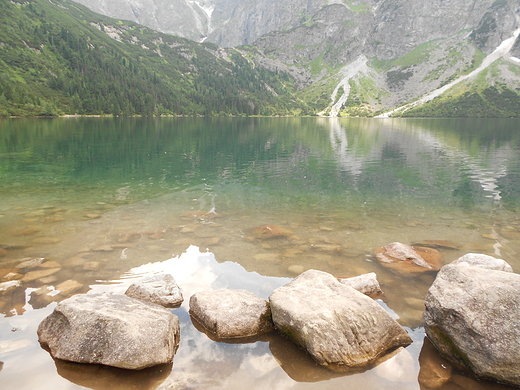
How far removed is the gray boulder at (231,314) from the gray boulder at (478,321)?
4.75 meters

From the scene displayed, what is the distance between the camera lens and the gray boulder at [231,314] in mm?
8875

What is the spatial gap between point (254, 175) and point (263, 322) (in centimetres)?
2583

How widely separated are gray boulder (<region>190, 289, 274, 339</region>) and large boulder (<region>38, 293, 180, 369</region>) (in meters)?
1.05

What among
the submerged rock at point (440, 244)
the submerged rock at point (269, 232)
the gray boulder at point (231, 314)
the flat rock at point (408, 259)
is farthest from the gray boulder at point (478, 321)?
the submerged rock at point (269, 232)

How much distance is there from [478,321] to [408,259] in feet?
21.0

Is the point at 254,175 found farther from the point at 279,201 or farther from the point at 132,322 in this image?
the point at 132,322

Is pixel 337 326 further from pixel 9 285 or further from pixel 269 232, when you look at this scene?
pixel 9 285

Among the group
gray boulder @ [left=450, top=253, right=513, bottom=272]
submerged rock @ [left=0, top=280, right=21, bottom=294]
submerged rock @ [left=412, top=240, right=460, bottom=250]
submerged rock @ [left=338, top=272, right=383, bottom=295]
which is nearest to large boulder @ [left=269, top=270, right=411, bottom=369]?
submerged rock @ [left=338, top=272, right=383, bottom=295]

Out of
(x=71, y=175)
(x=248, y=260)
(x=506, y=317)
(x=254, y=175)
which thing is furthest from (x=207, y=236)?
(x=71, y=175)

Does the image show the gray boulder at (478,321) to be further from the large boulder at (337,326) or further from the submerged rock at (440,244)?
the submerged rock at (440,244)

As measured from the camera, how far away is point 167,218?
19.5m

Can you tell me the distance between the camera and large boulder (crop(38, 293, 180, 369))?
23.9 ft

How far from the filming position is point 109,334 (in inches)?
296

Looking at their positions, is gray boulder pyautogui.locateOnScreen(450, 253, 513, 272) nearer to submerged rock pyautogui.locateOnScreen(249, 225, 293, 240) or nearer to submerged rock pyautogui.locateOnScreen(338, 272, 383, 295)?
submerged rock pyautogui.locateOnScreen(338, 272, 383, 295)
